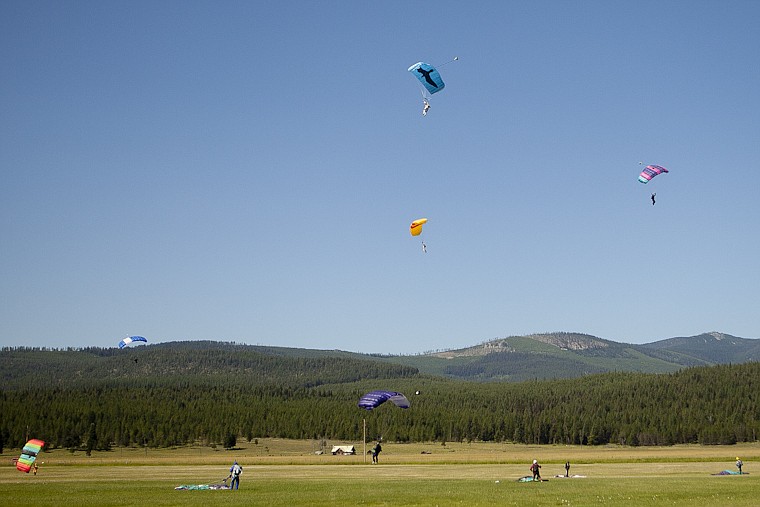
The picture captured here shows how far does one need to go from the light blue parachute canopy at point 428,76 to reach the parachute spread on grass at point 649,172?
20.7m

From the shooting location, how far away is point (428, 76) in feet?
189

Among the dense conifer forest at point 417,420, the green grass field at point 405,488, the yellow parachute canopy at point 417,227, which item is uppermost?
the yellow parachute canopy at point 417,227

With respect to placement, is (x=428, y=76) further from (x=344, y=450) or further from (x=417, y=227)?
(x=344, y=450)

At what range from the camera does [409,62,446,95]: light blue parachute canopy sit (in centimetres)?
5681

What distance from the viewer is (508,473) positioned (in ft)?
207

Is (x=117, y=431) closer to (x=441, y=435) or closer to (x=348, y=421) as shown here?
(x=348, y=421)

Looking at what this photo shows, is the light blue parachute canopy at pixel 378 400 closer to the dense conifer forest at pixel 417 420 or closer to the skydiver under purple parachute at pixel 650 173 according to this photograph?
the skydiver under purple parachute at pixel 650 173

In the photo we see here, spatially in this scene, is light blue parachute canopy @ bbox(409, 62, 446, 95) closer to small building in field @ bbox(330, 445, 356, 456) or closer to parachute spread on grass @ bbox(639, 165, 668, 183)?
parachute spread on grass @ bbox(639, 165, 668, 183)

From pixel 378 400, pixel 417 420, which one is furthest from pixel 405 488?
pixel 417 420

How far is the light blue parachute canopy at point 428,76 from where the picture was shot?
56.8 meters

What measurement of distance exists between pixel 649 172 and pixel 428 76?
950 inches

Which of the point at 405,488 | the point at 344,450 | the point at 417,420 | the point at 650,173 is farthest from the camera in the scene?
the point at 417,420

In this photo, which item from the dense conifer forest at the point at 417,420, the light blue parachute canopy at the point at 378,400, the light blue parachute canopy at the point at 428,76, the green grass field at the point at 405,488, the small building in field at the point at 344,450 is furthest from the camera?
the dense conifer forest at the point at 417,420

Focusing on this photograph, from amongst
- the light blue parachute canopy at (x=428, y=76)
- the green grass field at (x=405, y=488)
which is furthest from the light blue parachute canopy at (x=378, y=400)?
the light blue parachute canopy at (x=428, y=76)
